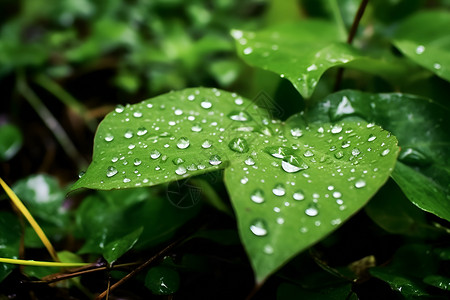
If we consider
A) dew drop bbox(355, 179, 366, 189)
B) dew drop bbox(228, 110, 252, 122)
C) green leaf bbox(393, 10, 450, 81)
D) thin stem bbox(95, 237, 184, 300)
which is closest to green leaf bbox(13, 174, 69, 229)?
thin stem bbox(95, 237, 184, 300)

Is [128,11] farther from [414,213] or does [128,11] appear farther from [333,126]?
[414,213]

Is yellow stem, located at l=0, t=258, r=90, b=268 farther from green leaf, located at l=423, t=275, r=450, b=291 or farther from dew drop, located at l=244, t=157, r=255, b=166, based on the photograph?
green leaf, located at l=423, t=275, r=450, b=291

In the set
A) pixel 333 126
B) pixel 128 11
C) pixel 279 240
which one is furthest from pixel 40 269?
pixel 128 11

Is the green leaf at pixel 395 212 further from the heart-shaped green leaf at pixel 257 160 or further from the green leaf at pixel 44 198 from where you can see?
the green leaf at pixel 44 198

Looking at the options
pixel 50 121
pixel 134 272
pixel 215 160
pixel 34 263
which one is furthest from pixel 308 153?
pixel 50 121

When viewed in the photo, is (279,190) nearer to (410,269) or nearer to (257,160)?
(257,160)

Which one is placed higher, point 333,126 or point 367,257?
point 333,126

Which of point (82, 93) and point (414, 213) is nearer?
point (414, 213)
